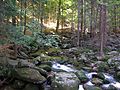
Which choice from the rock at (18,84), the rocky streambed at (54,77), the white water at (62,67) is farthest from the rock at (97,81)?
the rock at (18,84)

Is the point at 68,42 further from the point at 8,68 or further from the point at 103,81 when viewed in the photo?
the point at 8,68

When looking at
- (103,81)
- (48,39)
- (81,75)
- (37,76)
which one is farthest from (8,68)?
(48,39)

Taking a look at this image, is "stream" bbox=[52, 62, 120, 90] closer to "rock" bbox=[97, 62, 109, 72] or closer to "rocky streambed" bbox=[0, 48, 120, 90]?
"rocky streambed" bbox=[0, 48, 120, 90]

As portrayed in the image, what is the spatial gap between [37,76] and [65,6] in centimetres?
1955

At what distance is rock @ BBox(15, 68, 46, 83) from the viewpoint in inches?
381

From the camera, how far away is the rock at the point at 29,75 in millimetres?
9688

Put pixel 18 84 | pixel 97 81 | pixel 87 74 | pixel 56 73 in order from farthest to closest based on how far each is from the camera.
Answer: pixel 87 74 < pixel 97 81 < pixel 56 73 < pixel 18 84

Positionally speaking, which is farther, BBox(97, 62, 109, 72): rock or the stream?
BBox(97, 62, 109, 72): rock

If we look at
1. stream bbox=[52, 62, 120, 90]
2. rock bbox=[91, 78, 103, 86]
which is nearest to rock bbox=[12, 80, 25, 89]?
stream bbox=[52, 62, 120, 90]

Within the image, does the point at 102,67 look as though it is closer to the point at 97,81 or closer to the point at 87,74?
the point at 87,74

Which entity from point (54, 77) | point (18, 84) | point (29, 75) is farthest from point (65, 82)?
point (18, 84)

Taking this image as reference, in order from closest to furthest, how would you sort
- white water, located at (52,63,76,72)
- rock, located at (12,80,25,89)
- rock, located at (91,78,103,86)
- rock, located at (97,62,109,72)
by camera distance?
rock, located at (12,80,25,89) → rock, located at (91,78,103,86) → white water, located at (52,63,76,72) → rock, located at (97,62,109,72)

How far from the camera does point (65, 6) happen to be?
2845 centimetres

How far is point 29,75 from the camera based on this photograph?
9828 mm
